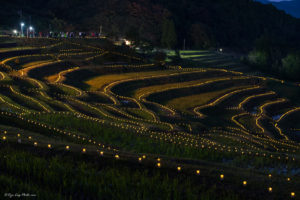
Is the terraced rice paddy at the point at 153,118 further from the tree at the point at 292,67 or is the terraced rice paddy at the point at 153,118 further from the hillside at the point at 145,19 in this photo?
the hillside at the point at 145,19

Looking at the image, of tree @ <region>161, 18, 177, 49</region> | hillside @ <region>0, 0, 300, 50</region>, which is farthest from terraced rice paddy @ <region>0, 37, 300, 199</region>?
tree @ <region>161, 18, 177, 49</region>

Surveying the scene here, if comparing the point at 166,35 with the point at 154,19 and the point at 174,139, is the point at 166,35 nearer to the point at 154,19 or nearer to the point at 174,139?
the point at 154,19

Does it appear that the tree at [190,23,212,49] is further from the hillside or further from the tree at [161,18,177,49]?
the tree at [161,18,177,49]

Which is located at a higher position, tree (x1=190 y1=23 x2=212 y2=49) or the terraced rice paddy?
tree (x1=190 y1=23 x2=212 y2=49)

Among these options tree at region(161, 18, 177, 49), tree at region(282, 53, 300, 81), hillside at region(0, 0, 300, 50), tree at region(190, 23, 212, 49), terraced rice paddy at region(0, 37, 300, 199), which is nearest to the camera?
terraced rice paddy at region(0, 37, 300, 199)

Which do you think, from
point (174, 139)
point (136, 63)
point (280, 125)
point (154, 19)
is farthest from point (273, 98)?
point (154, 19)

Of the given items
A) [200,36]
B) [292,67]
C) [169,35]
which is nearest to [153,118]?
[292,67]

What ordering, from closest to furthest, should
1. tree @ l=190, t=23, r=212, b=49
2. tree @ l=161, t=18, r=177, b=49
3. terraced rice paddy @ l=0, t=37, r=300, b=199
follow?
terraced rice paddy @ l=0, t=37, r=300, b=199 < tree @ l=161, t=18, r=177, b=49 < tree @ l=190, t=23, r=212, b=49

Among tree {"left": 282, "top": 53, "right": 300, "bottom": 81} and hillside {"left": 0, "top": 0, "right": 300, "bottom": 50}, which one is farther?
hillside {"left": 0, "top": 0, "right": 300, "bottom": 50}
